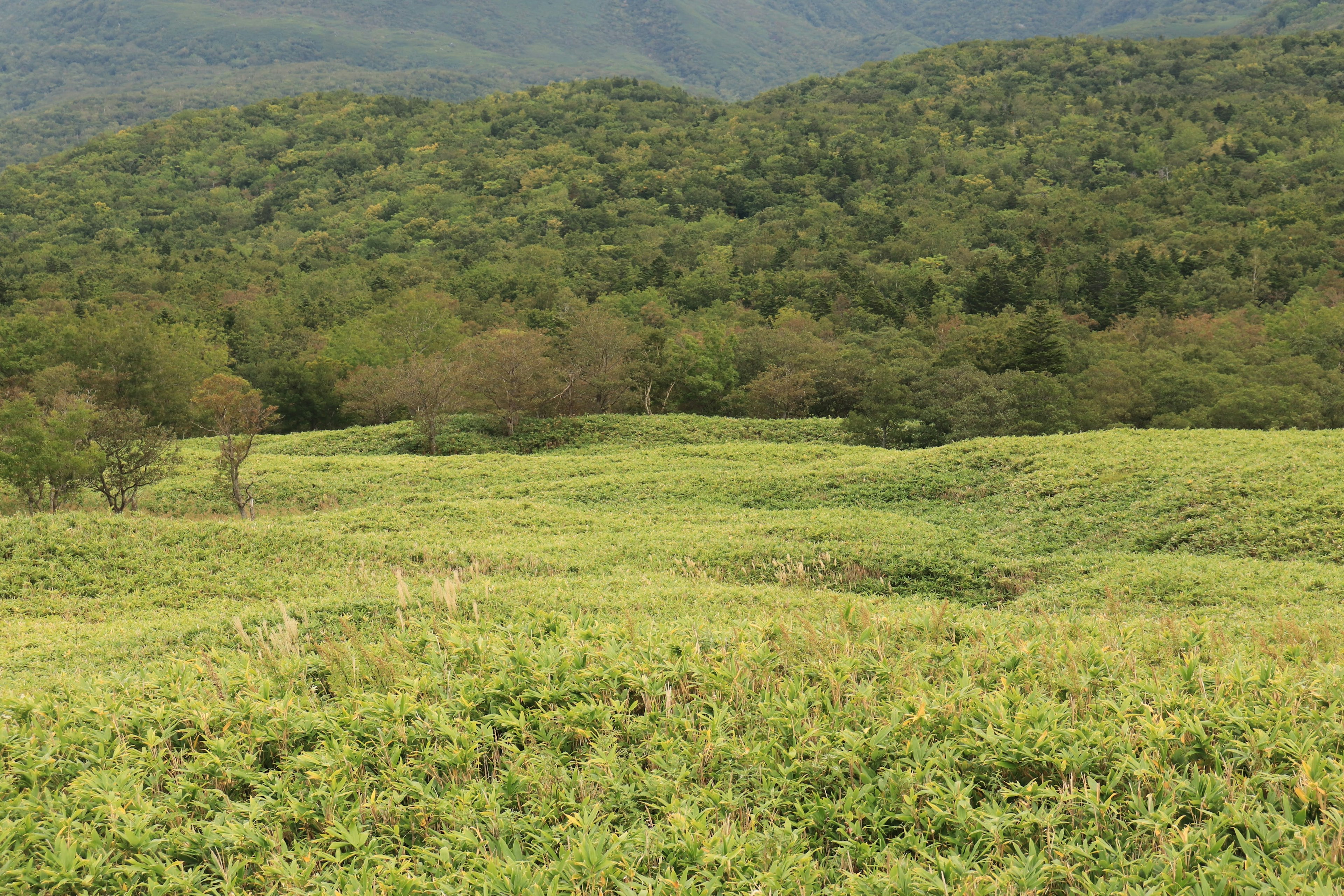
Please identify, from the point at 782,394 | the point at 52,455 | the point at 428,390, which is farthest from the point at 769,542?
the point at 782,394

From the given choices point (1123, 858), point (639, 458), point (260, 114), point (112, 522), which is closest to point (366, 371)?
point (639, 458)

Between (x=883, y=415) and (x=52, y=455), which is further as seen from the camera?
(x=883, y=415)

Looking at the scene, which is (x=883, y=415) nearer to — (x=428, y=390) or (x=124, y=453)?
(x=428, y=390)

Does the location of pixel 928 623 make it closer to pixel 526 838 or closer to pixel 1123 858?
pixel 1123 858

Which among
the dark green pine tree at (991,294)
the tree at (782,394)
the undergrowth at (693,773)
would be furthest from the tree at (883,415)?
the dark green pine tree at (991,294)

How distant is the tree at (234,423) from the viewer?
24.4 metres

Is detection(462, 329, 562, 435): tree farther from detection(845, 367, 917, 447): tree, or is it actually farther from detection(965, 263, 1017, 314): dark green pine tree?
detection(965, 263, 1017, 314): dark green pine tree

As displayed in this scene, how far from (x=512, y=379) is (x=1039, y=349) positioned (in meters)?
28.3

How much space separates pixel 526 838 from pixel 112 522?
1641cm

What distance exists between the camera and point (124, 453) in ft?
75.3

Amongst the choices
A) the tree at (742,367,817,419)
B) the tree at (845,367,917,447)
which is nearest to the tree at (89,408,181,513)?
the tree at (845,367,917,447)

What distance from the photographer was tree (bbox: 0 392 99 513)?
21.1m

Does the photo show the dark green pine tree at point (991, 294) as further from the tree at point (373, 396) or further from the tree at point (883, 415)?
the tree at point (373, 396)

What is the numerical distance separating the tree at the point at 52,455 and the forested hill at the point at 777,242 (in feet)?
76.3
